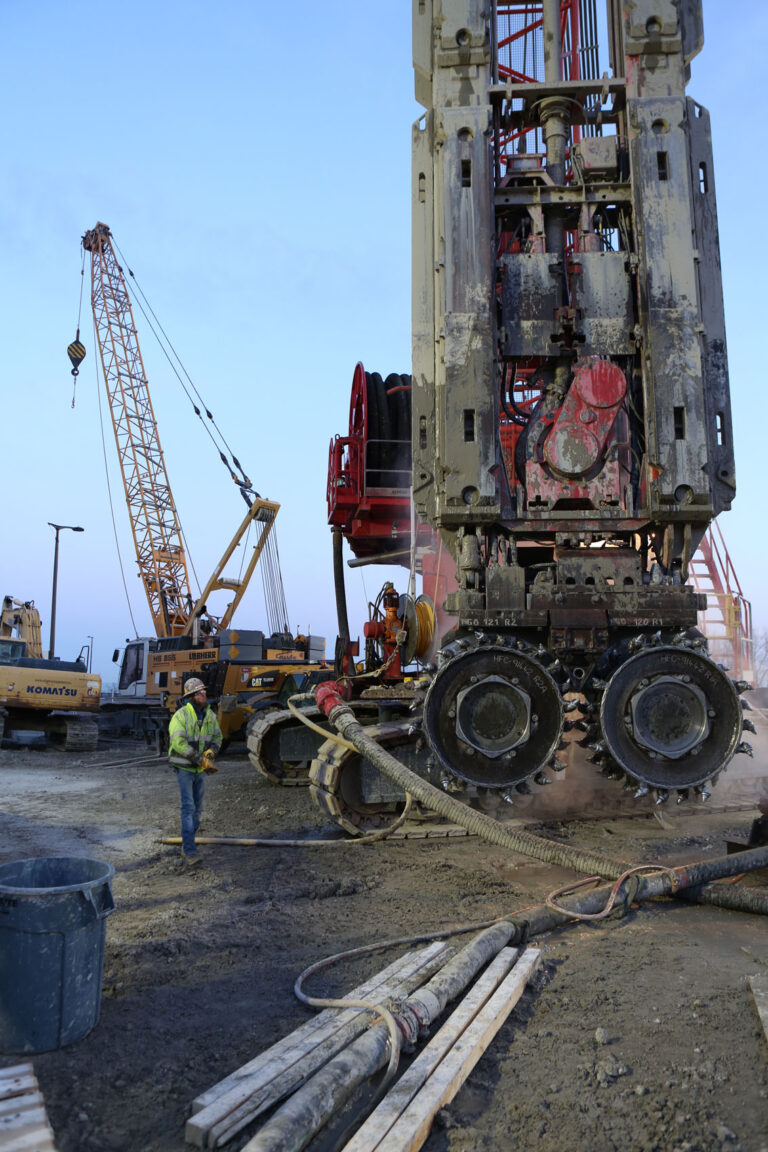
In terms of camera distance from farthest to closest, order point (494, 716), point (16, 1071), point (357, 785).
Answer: point (357, 785), point (494, 716), point (16, 1071)

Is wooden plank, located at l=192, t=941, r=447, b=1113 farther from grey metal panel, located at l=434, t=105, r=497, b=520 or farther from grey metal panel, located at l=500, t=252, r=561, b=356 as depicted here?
grey metal panel, located at l=500, t=252, r=561, b=356

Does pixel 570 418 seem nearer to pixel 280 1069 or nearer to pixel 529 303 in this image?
pixel 529 303

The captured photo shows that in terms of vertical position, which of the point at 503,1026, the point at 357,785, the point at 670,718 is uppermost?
the point at 670,718

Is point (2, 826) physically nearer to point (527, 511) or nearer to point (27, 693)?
point (527, 511)

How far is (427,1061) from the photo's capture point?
120 inches

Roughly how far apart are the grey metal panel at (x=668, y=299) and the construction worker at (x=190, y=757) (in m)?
4.44

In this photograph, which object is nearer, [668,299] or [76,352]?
[668,299]

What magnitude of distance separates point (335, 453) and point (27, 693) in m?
11.8

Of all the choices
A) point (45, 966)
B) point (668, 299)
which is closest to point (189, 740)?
point (45, 966)

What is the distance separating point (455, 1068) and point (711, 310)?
6.32 meters

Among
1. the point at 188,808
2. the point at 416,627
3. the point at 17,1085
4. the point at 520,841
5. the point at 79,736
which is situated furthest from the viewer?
the point at 79,736

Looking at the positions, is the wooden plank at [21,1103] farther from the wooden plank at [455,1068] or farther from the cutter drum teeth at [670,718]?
the cutter drum teeth at [670,718]

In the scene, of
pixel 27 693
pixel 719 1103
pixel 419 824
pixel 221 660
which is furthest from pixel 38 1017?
pixel 27 693

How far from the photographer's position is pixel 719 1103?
2.84 m
